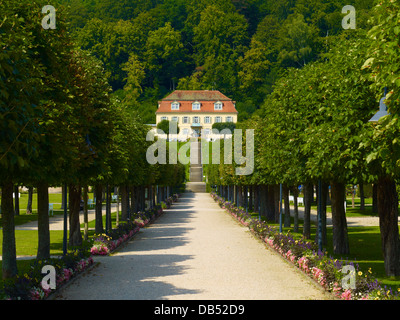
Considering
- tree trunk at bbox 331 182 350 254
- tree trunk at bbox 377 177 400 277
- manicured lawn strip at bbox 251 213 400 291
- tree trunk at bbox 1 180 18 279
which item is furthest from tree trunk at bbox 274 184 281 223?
tree trunk at bbox 1 180 18 279

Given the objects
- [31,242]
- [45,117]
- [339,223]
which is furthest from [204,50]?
[45,117]

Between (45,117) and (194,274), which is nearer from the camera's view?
(45,117)

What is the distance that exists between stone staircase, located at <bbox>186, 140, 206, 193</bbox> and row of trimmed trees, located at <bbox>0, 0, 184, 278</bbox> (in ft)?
269

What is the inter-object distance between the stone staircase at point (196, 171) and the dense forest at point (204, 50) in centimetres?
2257

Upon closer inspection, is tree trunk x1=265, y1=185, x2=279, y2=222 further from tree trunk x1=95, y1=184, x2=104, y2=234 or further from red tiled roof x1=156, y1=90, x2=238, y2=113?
red tiled roof x1=156, y1=90, x2=238, y2=113

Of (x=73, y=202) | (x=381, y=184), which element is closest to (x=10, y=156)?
(x=381, y=184)

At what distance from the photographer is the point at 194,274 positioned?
17516 mm

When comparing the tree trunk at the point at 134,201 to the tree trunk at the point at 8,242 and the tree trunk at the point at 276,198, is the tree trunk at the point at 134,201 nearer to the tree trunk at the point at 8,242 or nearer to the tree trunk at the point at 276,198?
the tree trunk at the point at 276,198

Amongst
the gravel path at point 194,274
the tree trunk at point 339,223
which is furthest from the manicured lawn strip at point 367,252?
the gravel path at point 194,274

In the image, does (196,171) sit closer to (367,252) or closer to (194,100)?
(194,100)

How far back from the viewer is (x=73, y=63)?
70.8 ft

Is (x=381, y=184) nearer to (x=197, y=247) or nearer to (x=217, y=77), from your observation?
(x=197, y=247)

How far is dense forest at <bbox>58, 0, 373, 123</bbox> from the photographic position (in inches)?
6171

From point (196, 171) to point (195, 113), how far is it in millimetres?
30000
